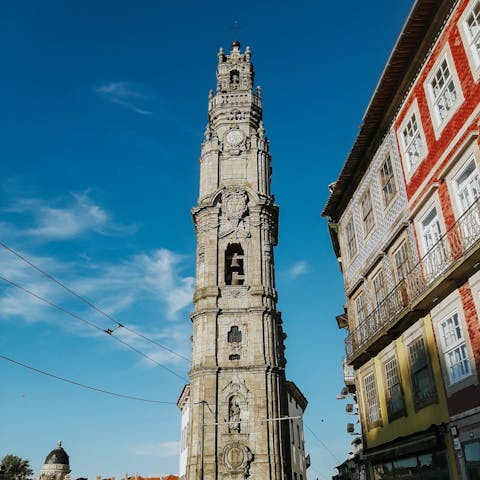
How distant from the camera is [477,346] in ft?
33.4

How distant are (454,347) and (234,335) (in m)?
22.3

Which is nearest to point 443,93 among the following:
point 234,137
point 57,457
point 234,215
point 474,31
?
point 474,31

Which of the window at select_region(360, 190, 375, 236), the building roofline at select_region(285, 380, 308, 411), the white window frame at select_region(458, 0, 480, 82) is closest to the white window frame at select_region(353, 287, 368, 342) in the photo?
the window at select_region(360, 190, 375, 236)

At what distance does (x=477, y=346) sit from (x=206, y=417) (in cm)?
2240

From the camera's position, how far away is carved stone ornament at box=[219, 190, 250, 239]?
3566 centimetres

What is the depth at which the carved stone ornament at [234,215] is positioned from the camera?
35.7m

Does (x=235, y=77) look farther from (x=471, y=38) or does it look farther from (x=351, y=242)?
(x=471, y=38)

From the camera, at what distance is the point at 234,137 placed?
40375mm

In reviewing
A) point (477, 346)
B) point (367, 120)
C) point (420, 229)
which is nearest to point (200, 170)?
point (367, 120)

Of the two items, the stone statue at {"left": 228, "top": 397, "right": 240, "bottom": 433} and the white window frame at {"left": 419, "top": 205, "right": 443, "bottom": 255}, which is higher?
the white window frame at {"left": 419, "top": 205, "right": 443, "bottom": 255}

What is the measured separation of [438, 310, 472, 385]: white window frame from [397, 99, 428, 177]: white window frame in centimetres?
418

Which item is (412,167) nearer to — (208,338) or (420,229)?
(420,229)

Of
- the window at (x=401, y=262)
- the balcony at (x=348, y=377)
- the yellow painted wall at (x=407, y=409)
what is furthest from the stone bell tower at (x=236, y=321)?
the window at (x=401, y=262)

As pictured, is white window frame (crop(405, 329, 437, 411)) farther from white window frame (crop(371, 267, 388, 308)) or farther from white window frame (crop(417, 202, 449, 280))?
white window frame (crop(371, 267, 388, 308))
